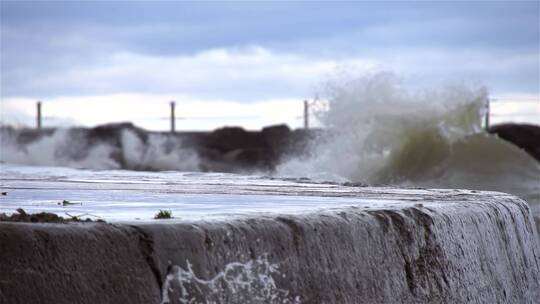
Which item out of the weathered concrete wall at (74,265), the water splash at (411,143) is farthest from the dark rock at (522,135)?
the weathered concrete wall at (74,265)

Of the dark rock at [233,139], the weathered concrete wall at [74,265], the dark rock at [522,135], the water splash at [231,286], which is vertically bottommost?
the dark rock at [233,139]

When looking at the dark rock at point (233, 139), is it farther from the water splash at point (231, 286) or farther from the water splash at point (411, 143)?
the water splash at point (231, 286)

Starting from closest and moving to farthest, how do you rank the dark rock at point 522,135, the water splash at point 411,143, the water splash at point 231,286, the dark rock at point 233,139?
1. the water splash at point 231,286
2. the water splash at point 411,143
3. the dark rock at point 522,135
4. the dark rock at point 233,139

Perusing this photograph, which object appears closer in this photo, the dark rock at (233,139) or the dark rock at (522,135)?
the dark rock at (522,135)

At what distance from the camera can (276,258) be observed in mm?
3018

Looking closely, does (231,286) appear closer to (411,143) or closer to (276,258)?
(276,258)

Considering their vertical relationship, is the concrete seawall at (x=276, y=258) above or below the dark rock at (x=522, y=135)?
above

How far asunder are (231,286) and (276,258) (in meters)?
0.20

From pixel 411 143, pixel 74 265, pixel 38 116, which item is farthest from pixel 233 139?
pixel 74 265

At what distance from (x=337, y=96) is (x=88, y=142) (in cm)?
899

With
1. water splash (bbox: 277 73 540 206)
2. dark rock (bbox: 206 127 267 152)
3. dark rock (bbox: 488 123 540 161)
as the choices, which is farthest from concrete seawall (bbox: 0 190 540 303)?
dark rock (bbox: 206 127 267 152)

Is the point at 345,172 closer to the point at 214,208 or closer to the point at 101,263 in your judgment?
the point at 214,208

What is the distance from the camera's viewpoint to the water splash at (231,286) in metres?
2.74

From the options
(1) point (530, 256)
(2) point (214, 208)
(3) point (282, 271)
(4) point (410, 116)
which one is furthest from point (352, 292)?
(4) point (410, 116)
